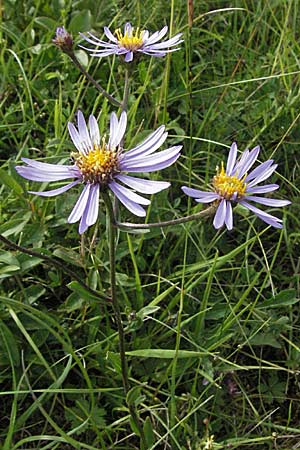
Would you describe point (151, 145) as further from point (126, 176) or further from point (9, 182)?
point (9, 182)

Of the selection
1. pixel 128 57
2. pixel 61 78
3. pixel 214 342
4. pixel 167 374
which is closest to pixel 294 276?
pixel 214 342

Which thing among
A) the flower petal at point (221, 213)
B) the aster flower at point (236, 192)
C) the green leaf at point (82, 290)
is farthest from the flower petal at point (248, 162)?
the green leaf at point (82, 290)

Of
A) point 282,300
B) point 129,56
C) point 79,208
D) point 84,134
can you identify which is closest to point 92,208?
point 79,208

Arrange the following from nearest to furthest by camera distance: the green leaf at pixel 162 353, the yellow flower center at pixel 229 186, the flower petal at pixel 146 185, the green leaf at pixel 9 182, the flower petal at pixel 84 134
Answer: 1. the flower petal at pixel 146 185
2. the yellow flower center at pixel 229 186
3. the flower petal at pixel 84 134
4. the green leaf at pixel 162 353
5. the green leaf at pixel 9 182

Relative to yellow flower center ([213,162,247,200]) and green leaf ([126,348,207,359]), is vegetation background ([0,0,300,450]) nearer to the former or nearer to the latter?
green leaf ([126,348,207,359])

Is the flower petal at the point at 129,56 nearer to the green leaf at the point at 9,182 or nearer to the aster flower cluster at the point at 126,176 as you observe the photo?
the aster flower cluster at the point at 126,176

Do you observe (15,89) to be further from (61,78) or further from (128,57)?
(128,57)
